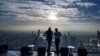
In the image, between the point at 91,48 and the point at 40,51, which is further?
the point at 91,48

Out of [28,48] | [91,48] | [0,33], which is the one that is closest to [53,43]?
[28,48]

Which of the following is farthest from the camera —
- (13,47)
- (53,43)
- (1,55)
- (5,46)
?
(13,47)

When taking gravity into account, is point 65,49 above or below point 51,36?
below

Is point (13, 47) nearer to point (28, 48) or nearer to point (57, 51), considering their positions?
point (28, 48)

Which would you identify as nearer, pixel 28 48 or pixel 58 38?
pixel 58 38

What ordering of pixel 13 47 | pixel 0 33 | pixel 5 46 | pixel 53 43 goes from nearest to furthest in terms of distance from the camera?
pixel 53 43 → pixel 5 46 → pixel 13 47 → pixel 0 33

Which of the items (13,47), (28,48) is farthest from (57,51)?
(13,47)

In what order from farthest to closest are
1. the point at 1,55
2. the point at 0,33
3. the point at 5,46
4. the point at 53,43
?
the point at 0,33, the point at 5,46, the point at 53,43, the point at 1,55

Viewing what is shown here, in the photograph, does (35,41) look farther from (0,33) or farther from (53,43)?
(0,33)

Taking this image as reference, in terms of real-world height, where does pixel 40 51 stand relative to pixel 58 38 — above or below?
below
